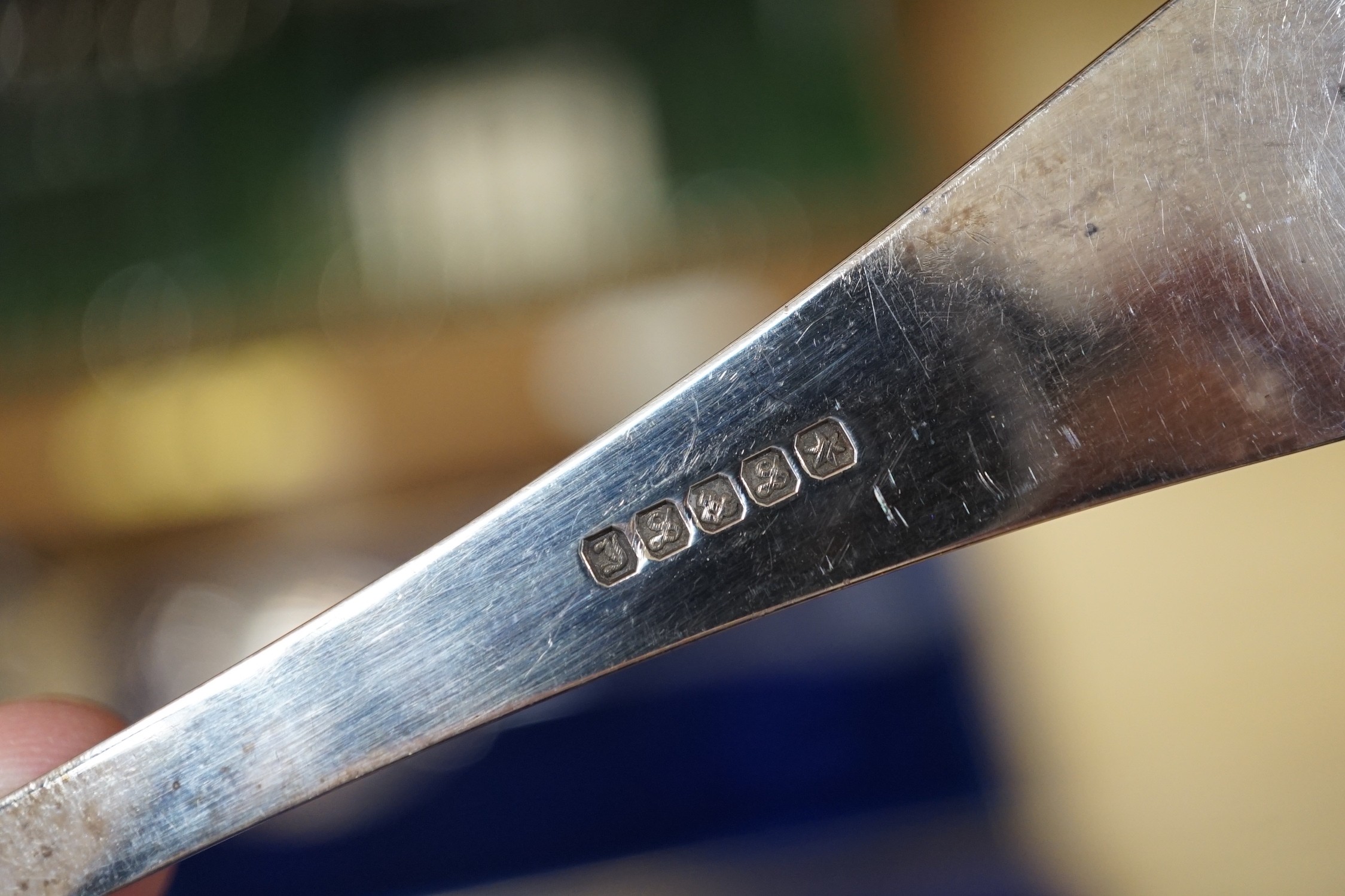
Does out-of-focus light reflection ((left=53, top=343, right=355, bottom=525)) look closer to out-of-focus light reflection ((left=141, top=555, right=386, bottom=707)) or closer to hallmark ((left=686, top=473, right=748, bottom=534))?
out-of-focus light reflection ((left=141, top=555, right=386, bottom=707))

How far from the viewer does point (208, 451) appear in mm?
533

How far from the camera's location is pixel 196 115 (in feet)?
1.86

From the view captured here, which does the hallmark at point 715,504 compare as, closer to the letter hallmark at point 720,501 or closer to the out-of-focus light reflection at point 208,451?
the letter hallmark at point 720,501

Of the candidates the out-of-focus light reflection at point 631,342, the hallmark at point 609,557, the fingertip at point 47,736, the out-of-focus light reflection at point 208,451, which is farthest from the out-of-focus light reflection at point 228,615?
the hallmark at point 609,557

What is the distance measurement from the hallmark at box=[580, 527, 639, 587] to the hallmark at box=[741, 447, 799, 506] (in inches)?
0.9

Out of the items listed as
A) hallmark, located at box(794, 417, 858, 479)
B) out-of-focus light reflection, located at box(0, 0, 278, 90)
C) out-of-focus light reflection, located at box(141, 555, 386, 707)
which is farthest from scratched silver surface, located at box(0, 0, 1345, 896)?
out-of-focus light reflection, located at box(0, 0, 278, 90)

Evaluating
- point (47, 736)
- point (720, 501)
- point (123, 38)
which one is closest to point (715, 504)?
point (720, 501)

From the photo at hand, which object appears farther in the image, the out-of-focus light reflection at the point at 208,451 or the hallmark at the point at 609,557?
the out-of-focus light reflection at the point at 208,451

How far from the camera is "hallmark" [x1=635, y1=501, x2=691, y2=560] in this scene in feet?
0.47

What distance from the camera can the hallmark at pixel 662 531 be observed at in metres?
0.14

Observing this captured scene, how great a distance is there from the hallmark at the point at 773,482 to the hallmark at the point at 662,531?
0.01 m

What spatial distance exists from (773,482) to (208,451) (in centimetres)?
51

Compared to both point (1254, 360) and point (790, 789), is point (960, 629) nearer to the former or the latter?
point (790, 789)

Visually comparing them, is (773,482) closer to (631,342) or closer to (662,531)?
(662,531)
